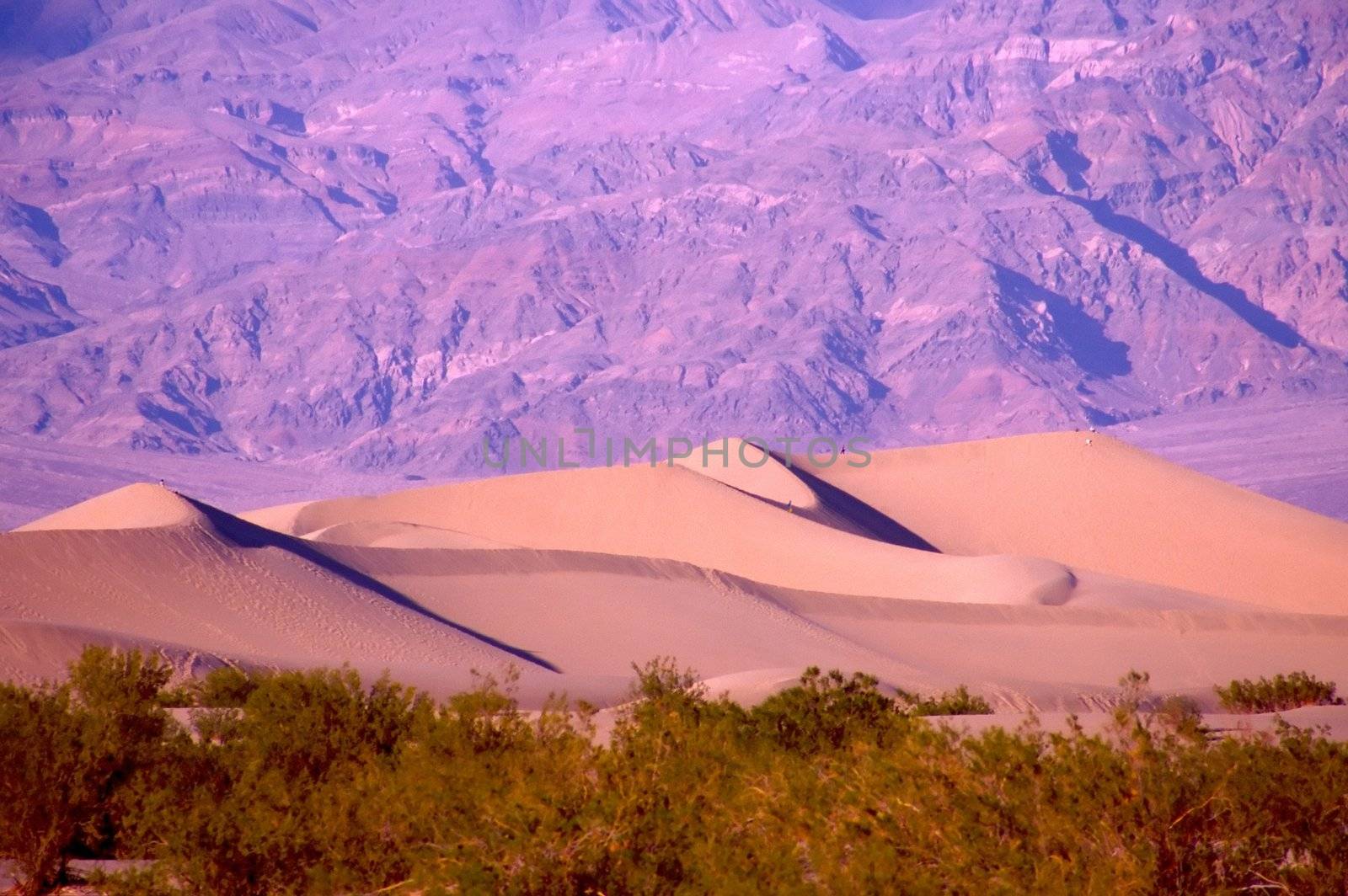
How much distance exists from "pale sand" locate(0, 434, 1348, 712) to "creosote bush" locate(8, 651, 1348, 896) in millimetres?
9364

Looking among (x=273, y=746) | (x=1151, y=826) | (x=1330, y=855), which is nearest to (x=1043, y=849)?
(x=1151, y=826)

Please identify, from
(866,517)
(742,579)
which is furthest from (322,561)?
(866,517)

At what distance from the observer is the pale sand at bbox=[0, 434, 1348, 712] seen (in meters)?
34.0

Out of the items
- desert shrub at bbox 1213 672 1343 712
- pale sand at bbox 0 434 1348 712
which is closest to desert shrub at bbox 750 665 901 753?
pale sand at bbox 0 434 1348 712

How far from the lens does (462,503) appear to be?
68.7 m

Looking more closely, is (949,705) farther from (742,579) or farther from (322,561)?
(742,579)

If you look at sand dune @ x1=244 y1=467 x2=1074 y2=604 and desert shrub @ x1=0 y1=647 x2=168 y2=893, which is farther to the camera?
sand dune @ x1=244 y1=467 x2=1074 y2=604

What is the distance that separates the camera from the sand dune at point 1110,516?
202 feet

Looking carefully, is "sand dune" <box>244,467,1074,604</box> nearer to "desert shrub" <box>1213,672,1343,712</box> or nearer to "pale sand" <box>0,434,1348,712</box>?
"pale sand" <box>0,434,1348,712</box>

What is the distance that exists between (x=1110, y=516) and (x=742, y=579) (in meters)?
26.7

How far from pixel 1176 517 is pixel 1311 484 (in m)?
126

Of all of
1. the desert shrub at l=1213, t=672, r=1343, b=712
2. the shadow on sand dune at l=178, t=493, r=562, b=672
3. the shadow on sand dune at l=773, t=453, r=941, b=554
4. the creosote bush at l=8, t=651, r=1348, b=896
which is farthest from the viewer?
the shadow on sand dune at l=773, t=453, r=941, b=554

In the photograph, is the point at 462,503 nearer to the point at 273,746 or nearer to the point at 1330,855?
the point at 273,746

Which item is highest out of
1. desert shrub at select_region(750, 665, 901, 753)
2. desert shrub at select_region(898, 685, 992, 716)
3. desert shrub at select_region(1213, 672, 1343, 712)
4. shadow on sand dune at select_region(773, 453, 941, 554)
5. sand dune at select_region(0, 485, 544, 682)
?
shadow on sand dune at select_region(773, 453, 941, 554)
